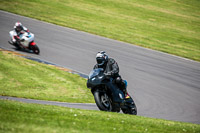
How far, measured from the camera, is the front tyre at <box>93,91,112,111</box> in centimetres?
805

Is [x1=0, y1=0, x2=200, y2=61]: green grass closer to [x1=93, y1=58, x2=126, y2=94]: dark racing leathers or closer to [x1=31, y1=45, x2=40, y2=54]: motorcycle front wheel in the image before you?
[x1=31, y1=45, x2=40, y2=54]: motorcycle front wheel

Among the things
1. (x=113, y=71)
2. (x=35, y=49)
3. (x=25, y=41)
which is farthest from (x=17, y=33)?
(x=113, y=71)

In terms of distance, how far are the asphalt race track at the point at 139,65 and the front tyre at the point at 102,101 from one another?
8.85 ft

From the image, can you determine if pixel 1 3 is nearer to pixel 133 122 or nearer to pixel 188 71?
pixel 188 71

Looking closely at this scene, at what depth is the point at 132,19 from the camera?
104ft

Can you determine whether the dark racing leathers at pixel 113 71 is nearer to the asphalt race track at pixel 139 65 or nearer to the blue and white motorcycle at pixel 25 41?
the asphalt race track at pixel 139 65

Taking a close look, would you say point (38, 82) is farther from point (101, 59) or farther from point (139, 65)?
point (139, 65)

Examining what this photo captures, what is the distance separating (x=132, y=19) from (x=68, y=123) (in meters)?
26.5

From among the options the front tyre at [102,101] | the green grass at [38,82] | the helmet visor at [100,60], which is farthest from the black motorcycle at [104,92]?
the green grass at [38,82]

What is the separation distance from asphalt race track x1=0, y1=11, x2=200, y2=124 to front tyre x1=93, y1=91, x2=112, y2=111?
2.70 metres

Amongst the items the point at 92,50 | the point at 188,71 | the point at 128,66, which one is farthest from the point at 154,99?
the point at 92,50

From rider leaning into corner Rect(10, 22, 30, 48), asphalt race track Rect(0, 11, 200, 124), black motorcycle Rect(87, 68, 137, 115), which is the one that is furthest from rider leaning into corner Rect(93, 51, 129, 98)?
rider leaning into corner Rect(10, 22, 30, 48)

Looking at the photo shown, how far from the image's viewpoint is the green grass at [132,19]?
2463cm

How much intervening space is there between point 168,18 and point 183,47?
10.9 metres
